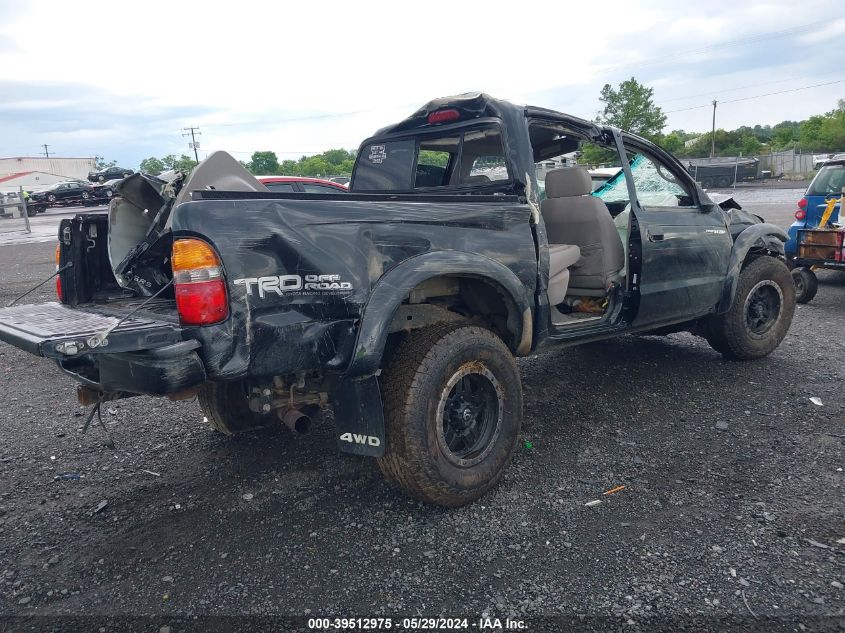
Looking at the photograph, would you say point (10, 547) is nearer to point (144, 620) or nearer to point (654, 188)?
point (144, 620)

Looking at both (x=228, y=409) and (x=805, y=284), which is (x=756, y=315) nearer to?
(x=805, y=284)

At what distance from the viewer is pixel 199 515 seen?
3.20m

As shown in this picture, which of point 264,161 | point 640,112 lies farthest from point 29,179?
point 640,112

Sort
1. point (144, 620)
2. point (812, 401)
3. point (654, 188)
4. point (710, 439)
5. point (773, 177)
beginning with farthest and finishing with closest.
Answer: point (773, 177) < point (654, 188) < point (812, 401) < point (710, 439) < point (144, 620)

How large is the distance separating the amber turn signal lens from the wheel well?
3.25 ft

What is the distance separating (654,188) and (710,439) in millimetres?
2029

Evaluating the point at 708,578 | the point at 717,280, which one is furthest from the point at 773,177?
the point at 708,578

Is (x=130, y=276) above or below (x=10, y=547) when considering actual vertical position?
above

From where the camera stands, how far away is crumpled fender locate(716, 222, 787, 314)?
5.02 metres

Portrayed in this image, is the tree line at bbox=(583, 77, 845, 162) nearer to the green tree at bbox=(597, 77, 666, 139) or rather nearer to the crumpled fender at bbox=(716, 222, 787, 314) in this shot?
the green tree at bbox=(597, 77, 666, 139)

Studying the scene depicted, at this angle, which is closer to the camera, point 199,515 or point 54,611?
point 54,611

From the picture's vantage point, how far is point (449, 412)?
3.24m

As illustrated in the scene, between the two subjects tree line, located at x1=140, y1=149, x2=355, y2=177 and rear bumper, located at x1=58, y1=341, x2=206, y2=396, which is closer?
rear bumper, located at x1=58, y1=341, x2=206, y2=396

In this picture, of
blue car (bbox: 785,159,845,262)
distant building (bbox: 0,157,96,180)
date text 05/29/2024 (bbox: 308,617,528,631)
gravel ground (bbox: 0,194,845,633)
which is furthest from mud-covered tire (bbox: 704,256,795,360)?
distant building (bbox: 0,157,96,180)
